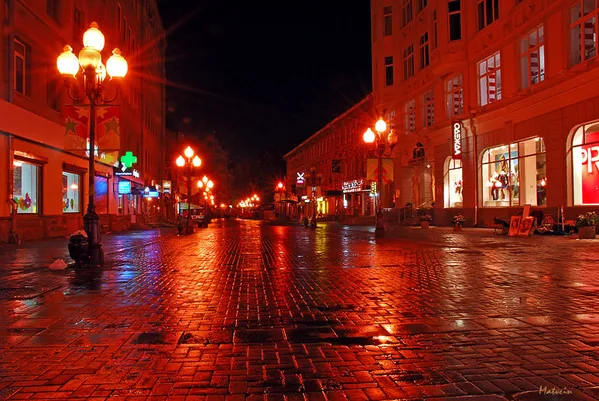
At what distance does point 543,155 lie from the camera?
25297 millimetres

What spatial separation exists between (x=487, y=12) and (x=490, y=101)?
512cm

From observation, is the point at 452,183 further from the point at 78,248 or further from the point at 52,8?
the point at 78,248

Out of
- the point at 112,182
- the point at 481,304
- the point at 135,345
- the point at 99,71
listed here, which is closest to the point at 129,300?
the point at 135,345

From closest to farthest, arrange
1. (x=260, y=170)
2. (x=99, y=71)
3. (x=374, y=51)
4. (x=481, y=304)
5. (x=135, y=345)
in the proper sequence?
1. (x=135, y=345)
2. (x=481, y=304)
3. (x=99, y=71)
4. (x=374, y=51)
5. (x=260, y=170)

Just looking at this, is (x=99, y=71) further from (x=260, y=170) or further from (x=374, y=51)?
(x=260, y=170)

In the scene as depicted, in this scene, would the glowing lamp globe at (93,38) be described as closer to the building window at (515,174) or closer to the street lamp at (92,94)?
the street lamp at (92,94)

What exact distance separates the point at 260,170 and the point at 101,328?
119 meters

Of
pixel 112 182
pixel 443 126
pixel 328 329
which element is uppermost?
pixel 443 126

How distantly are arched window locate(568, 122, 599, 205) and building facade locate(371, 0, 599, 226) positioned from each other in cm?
4

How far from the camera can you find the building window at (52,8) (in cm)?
2422

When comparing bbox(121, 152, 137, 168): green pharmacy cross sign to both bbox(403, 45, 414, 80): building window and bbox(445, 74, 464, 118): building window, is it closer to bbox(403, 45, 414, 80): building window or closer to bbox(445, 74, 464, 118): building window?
bbox(445, 74, 464, 118): building window

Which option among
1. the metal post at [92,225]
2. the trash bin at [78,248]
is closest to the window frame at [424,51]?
the metal post at [92,225]

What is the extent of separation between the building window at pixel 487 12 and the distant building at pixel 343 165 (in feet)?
37.6

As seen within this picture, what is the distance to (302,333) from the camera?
627 centimetres
